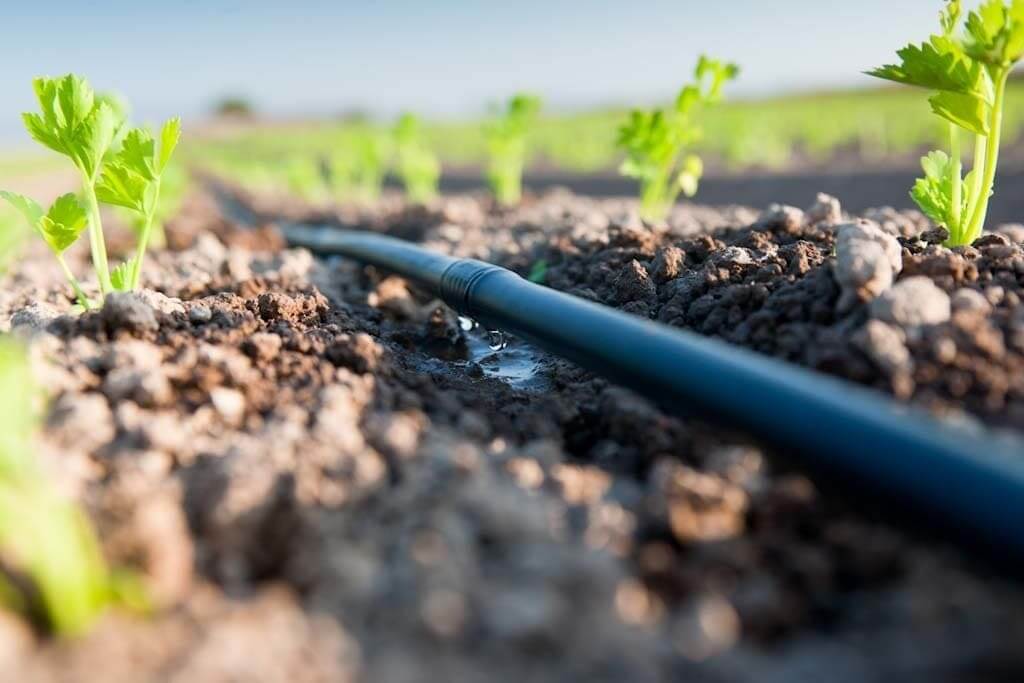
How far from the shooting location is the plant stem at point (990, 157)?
93.7 inches

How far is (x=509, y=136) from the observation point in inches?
252

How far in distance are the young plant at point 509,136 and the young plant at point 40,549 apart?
523 cm

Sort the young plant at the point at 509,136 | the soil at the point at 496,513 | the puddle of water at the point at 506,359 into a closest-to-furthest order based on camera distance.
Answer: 1. the soil at the point at 496,513
2. the puddle of water at the point at 506,359
3. the young plant at the point at 509,136

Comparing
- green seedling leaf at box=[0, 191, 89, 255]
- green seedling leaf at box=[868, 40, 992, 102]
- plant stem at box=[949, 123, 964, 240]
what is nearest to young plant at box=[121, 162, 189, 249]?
green seedling leaf at box=[0, 191, 89, 255]

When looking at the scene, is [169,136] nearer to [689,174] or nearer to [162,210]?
[689,174]

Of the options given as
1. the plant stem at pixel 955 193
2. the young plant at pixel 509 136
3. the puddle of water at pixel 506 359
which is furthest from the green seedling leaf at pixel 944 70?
the young plant at pixel 509 136

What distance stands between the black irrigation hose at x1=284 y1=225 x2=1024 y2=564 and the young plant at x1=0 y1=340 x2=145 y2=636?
3.74 feet

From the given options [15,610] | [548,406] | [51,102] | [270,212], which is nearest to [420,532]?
[15,610]

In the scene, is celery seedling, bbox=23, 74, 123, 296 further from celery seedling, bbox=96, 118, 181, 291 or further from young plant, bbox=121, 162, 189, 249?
young plant, bbox=121, 162, 189, 249

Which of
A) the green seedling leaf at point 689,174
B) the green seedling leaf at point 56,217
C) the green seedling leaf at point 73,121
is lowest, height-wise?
the green seedling leaf at point 689,174

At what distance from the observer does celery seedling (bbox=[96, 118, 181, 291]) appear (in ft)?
8.43

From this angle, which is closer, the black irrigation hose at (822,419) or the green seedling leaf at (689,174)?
the black irrigation hose at (822,419)

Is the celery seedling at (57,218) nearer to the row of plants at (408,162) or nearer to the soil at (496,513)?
the soil at (496,513)

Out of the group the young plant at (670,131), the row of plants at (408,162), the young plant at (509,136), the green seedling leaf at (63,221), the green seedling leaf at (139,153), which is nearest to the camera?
the green seedling leaf at (63,221)
